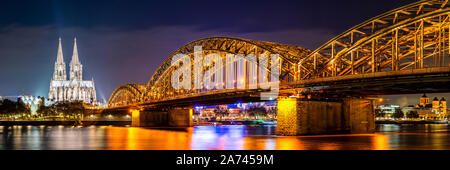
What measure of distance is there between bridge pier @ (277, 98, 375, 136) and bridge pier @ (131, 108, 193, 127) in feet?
192

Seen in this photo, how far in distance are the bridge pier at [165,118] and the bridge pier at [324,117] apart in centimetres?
5855

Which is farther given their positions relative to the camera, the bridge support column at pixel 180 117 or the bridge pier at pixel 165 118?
the bridge pier at pixel 165 118

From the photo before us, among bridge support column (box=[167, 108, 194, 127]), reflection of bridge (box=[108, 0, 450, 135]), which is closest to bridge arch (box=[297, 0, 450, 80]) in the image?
reflection of bridge (box=[108, 0, 450, 135])

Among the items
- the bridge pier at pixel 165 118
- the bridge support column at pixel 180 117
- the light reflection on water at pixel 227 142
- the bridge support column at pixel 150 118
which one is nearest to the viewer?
the light reflection on water at pixel 227 142

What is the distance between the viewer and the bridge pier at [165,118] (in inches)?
4742

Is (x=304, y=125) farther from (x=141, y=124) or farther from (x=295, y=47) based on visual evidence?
(x=141, y=124)

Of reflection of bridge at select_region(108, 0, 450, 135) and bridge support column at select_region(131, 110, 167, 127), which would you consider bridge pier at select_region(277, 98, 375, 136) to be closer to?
reflection of bridge at select_region(108, 0, 450, 135)

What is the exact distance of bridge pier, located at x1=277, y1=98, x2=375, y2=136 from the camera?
62.2 metres

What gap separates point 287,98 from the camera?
6384cm

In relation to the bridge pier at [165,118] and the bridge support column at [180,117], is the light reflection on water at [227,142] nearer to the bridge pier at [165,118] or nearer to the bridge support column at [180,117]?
the bridge support column at [180,117]

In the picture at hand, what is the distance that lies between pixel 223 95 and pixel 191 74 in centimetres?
2626

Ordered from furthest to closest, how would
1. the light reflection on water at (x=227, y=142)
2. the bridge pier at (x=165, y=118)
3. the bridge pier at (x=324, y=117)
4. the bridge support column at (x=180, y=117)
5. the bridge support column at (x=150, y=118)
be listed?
the bridge support column at (x=150, y=118), the bridge pier at (x=165, y=118), the bridge support column at (x=180, y=117), the bridge pier at (x=324, y=117), the light reflection on water at (x=227, y=142)

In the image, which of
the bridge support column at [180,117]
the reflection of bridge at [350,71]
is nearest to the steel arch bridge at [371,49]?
the reflection of bridge at [350,71]
